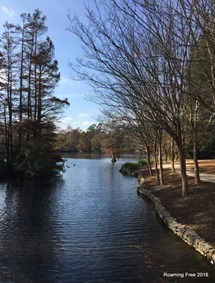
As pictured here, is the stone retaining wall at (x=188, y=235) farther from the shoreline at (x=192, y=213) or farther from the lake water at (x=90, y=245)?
the lake water at (x=90, y=245)

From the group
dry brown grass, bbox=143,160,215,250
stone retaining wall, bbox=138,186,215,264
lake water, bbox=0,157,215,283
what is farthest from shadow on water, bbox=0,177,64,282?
dry brown grass, bbox=143,160,215,250

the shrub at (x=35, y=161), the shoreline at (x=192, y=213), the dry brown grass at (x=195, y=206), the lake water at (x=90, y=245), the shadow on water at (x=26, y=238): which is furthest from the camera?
the shrub at (x=35, y=161)

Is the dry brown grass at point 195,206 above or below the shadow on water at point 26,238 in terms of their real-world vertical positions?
above

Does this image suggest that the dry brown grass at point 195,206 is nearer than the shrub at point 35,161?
Yes

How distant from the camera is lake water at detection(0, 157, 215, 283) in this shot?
277 inches

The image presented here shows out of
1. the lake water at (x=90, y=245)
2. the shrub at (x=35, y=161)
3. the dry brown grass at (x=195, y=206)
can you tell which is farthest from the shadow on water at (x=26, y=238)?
the shrub at (x=35, y=161)

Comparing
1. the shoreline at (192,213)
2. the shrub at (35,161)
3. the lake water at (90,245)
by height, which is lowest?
the lake water at (90,245)

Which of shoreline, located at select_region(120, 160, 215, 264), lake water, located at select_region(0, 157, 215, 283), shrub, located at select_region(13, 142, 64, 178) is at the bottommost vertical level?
lake water, located at select_region(0, 157, 215, 283)

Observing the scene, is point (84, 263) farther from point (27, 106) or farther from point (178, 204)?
point (27, 106)

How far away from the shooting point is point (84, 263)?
771cm

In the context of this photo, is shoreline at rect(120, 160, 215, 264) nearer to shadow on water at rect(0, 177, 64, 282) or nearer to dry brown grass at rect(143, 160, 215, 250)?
dry brown grass at rect(143, 160, 215, 250)

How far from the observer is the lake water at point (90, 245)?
7.05 m

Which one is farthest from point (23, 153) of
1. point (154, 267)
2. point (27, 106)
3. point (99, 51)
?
point (154, 267)

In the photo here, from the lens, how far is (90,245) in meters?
9.13
